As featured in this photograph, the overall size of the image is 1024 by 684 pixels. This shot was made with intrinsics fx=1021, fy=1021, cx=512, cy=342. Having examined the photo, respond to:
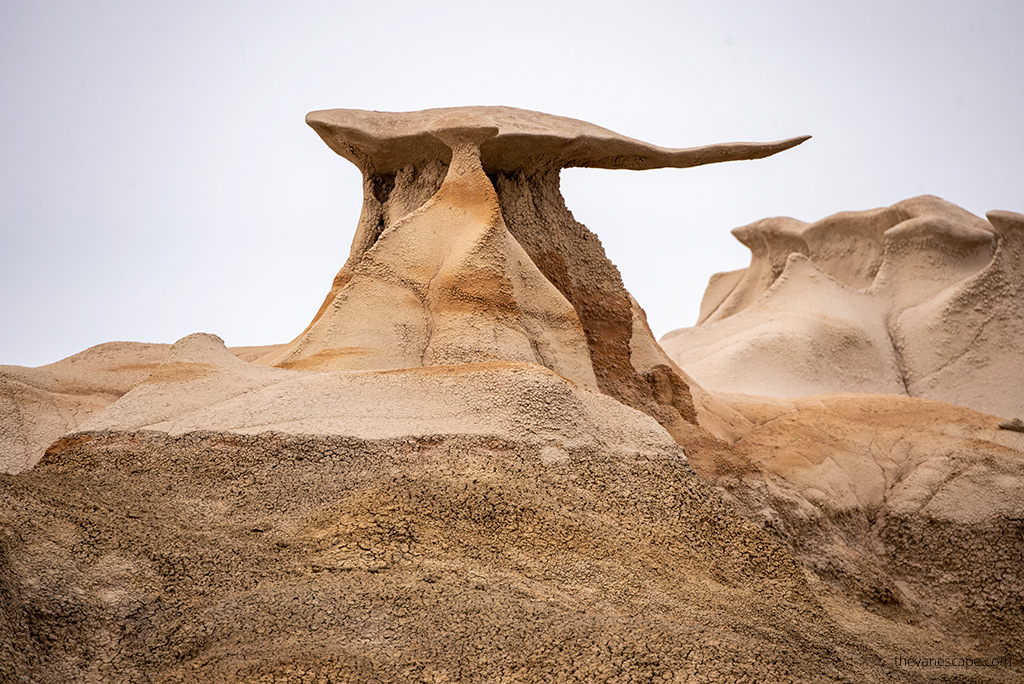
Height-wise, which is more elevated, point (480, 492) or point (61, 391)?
point (61, 391)

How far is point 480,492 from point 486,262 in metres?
2.43

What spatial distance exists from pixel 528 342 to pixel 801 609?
261 centimetres

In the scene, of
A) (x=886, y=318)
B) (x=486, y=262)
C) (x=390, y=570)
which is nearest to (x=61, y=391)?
(x=486, y=262)

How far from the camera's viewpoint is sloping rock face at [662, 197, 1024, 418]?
12438 mm

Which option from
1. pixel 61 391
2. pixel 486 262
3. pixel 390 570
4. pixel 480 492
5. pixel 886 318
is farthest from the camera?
pixel 886 318

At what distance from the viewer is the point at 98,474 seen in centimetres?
437

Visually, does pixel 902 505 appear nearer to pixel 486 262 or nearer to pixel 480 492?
pixel 486 262

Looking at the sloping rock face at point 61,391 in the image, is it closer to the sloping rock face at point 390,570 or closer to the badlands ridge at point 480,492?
the badlands ridge at point 480,492

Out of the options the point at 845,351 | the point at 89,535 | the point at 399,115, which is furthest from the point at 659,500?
the point at 845,351

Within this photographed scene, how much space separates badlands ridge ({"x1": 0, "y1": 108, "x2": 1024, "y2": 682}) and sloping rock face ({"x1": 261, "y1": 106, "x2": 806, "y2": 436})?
0.08ft

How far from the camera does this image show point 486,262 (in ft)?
21.0

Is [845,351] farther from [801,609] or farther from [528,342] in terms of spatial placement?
[801,609]

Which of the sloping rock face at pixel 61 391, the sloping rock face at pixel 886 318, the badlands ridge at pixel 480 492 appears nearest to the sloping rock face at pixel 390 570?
the badlands ridge at pixel 480 492

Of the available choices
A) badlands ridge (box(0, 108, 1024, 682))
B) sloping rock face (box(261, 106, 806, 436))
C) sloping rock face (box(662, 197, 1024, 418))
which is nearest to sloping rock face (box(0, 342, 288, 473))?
badlands ridge (box(0, 108, 1024, 682))
